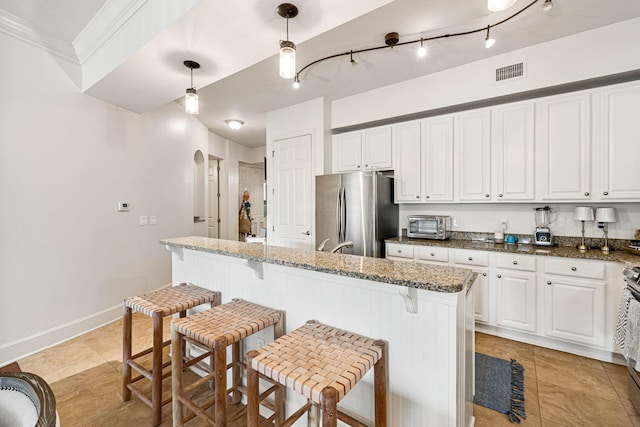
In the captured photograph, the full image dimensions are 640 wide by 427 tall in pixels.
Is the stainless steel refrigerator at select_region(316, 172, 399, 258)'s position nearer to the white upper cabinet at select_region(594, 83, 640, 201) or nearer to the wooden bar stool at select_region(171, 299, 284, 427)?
the wooden bar stool at select_region(171, 299, 284, 427)

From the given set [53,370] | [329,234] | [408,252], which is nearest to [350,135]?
[329,234]

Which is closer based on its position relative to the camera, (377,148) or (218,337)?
(218,337)

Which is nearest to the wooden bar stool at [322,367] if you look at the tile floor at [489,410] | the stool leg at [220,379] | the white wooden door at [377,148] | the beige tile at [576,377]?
the stool leg at [220,379]

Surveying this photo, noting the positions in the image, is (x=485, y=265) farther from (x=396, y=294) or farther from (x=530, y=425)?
(x=396, y=294)

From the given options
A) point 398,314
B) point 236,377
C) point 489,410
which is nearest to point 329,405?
point 398,314

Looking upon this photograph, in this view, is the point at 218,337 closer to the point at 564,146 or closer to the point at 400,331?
the point at 400,331

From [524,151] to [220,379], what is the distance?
10.6ft

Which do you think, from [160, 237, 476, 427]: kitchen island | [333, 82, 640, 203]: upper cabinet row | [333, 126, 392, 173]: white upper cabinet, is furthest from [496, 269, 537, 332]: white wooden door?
[333, 126, 392, 173]: white upper cabinet

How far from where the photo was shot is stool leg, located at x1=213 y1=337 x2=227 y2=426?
1.26 metres

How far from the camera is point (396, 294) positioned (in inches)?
47.9

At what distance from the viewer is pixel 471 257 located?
2.76 meters

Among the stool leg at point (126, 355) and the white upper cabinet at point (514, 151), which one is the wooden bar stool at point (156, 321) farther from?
the white upper cabinet at point (514, 151)

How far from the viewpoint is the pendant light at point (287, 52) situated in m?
1.53

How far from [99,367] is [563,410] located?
11.0 ft
